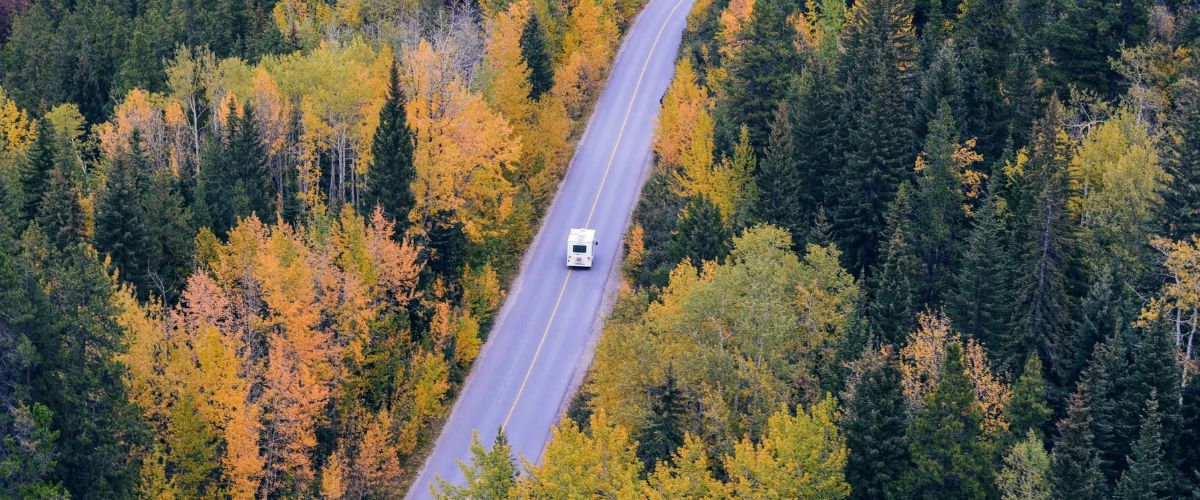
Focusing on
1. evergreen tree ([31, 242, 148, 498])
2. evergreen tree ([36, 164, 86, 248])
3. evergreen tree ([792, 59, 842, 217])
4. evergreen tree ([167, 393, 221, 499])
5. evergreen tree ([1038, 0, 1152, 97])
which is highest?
evergreen tree ([1038, 0, 1152, 97])

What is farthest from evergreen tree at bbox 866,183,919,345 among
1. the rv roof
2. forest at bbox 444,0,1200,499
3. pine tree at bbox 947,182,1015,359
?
the rv roof

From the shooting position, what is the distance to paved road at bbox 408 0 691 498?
252ft

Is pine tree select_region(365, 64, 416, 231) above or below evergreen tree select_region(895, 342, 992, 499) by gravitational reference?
above

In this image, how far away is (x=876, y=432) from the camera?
2165 inches

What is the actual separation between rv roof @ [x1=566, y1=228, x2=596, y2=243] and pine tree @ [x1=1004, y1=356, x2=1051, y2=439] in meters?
38.0

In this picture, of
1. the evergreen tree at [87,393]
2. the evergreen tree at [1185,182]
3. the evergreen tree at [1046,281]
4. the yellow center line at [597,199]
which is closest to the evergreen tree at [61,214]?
the evergreen tree at [87,393]

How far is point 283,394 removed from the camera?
66625 mm

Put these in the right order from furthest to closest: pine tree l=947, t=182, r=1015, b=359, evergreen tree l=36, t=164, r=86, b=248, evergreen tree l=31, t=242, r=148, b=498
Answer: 1. evergreen tree l=36, t=164, r=86, b=248
2. pine tree l=947, t=182, r=1015, b=359
3. evergreen tree l=31, t=242, r=148, b=498

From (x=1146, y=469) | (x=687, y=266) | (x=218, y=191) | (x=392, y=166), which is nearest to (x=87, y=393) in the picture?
(x=392, y=166)

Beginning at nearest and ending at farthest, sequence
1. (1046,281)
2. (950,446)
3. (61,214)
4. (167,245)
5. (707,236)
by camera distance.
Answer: (950,446)
(1046,281)
(707,236)
(61,214)
(167,245)

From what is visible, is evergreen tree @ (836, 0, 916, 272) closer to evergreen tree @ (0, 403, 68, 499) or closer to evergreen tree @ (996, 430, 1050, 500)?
evergreen tree @ (996, 430, 1050, 500)

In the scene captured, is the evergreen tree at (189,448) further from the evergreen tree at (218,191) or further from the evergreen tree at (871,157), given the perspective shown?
the evergreen tree at (871,157)

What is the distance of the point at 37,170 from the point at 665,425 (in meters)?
44.7

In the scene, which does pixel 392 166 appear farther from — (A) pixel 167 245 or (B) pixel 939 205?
(B) pixel 939 205
